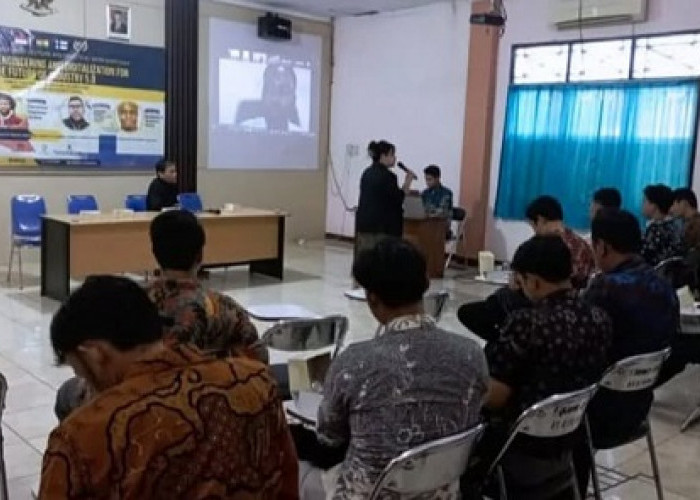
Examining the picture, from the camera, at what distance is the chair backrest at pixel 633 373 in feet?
7.75

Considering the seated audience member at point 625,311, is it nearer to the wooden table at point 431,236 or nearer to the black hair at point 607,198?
the black hair at point 607,198

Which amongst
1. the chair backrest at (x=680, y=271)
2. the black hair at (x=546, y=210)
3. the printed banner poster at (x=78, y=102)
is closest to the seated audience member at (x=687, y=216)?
the chair backrest at (x=680, y=271)

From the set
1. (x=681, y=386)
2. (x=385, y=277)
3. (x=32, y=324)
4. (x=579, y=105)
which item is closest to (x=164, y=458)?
(x=385, y=277)

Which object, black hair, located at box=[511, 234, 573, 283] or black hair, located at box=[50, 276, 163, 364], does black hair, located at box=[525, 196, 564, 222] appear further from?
black hair, located at box=[50, 276, 163, 364]

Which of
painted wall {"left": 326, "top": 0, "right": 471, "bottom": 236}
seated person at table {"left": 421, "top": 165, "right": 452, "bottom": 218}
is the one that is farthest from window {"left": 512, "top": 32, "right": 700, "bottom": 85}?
seated person at table {"left": 421, "top": 165, "right": 452, "bottom": 218}

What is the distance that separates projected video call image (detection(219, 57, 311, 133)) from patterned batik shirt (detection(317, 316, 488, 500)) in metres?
7.91

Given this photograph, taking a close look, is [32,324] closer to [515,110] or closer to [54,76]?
[54,76]

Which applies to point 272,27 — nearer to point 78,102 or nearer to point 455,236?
point 78,102

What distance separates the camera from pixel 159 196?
6973 millimetres

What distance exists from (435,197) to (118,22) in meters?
4.02

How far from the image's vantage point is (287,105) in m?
9.87

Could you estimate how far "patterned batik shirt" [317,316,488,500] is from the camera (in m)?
1.61

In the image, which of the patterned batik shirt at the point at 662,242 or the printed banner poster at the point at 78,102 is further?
the printed banner poster at the point at 78,102

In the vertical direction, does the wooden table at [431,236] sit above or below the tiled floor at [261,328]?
above
